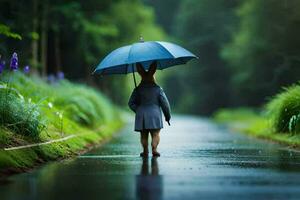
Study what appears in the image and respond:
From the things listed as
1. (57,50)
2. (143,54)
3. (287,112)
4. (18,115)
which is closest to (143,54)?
(143,54)

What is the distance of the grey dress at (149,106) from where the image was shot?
1705 cm

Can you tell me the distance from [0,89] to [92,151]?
327cm

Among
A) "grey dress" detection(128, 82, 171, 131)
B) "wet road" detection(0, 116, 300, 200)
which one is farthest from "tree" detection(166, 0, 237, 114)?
"wet road" detection(0, 116, 300, 200)

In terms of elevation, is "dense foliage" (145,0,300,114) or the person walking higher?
"dense foliage" (145,0,300,114)

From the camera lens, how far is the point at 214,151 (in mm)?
19328

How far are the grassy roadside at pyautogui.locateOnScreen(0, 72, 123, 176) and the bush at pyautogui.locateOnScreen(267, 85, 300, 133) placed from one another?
554 cm

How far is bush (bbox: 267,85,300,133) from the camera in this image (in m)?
21.0

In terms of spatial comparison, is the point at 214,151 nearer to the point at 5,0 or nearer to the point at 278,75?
the point at 5,0

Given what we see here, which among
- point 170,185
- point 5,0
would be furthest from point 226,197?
point 5,0

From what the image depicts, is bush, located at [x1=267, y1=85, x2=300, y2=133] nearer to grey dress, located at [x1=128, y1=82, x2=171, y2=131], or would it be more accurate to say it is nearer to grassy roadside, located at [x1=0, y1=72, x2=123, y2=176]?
grey dress, located at [x1=128, y1=82, x2=171, y2=131]

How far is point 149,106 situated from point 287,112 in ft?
22.4

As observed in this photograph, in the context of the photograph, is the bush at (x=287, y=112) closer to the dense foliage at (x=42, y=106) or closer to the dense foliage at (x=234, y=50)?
the dense foliage at (x=42, y=106)

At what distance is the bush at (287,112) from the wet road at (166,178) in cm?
263

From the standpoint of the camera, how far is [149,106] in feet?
56.2
